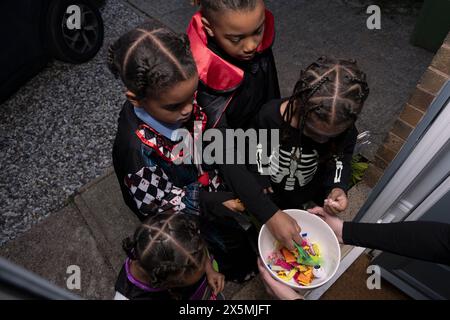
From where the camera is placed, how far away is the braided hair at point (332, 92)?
4.81 ft

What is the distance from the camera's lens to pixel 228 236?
2.11 m

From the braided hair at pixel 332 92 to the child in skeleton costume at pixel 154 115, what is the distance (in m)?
0.53

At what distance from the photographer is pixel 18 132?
349 centimetres

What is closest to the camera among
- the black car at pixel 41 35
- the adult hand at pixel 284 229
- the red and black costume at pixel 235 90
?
the adult hand at pixel 284 229

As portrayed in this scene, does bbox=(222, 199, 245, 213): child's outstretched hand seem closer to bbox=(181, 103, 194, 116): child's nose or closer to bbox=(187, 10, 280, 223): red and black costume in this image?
bbox=(187, 10, 280, 223): red and black costume

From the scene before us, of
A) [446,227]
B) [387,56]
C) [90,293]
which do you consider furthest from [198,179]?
[387,56]

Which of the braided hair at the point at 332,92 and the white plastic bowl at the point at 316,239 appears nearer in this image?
the braided hair at the point at 332,92

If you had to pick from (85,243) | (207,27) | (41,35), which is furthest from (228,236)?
(41,35)

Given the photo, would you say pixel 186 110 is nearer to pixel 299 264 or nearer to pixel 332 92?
pixel 332 92

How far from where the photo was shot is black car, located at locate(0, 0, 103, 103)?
3268mm

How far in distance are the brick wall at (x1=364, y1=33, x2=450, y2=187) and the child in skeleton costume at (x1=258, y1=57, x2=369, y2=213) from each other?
22.8 inches

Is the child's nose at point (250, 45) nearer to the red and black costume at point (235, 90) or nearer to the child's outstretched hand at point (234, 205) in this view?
the red and black costume at point (235, 90)

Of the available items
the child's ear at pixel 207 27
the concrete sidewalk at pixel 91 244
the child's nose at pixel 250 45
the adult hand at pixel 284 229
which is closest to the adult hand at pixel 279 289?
the adult hand at pixel 284 229
